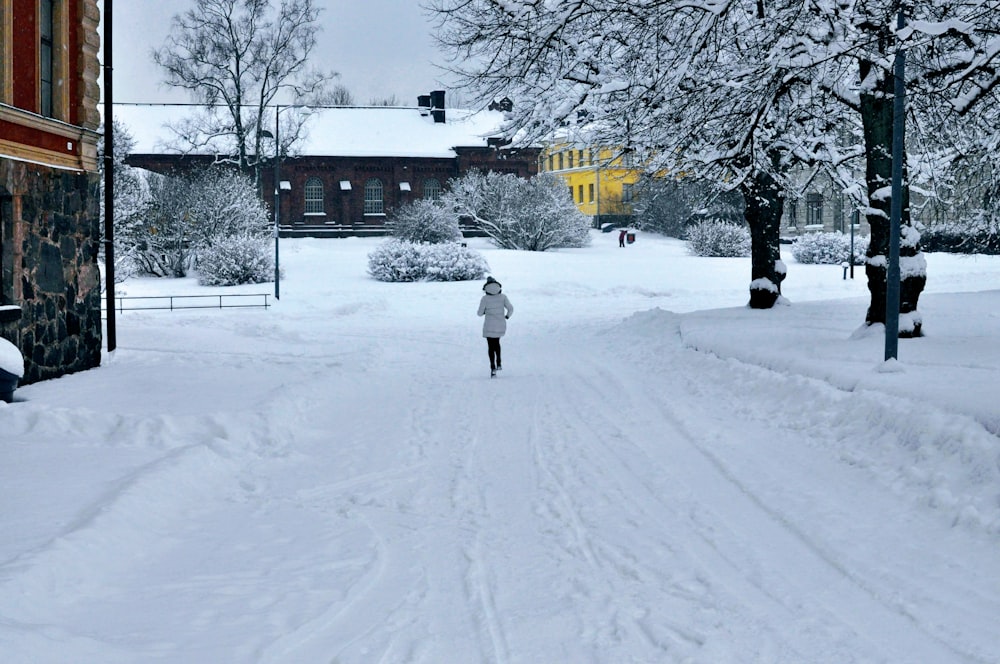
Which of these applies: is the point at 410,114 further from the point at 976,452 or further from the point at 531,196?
the point at 976,452

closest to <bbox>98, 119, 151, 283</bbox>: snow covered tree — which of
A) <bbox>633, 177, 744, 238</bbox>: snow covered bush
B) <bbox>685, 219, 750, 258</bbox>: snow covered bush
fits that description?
<bbox>685, 219, 750, 258</bbox>: snow covered bush

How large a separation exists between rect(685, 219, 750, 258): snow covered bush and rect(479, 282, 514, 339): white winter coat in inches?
1462

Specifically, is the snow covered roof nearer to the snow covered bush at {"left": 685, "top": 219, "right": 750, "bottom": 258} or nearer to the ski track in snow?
the snow covered bush at {"left": 685, "top": 219, "right": 750, "bottom": 258}

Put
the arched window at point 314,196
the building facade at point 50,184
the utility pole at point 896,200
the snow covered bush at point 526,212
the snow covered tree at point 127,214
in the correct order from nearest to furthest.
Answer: the utility pole at point 896,200 < the building facade at point 50,184 < the snow covered tree at point 127,214 < the snow covered bush at point 526,212 < the arched window at point 314,196

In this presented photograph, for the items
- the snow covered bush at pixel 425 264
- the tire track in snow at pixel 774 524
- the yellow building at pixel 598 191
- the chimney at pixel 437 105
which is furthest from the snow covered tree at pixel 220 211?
the tire track in snow at pixel 774 524

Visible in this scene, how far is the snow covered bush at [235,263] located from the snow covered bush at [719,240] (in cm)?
2375

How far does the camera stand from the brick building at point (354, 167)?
63594 mm

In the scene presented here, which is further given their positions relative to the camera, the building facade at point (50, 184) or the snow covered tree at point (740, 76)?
the building facade at point (50, 184)

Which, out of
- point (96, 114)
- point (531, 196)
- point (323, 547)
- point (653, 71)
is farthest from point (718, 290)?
point (323, 547)

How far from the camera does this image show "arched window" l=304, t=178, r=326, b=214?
Answer: 6438cm

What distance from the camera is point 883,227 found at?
49.1 ft

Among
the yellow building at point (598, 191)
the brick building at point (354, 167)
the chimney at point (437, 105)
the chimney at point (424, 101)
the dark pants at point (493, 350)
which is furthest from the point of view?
the yellow building at point (598, 191)

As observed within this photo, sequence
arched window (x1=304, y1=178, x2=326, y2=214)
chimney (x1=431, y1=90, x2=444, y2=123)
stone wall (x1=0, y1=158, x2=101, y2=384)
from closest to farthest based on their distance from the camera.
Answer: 1. stone wall (x1=0, y1=158, x2=101, y2=384)
2. arched window (x1=304, y1=178, x2=326, y2=214)
3. chimney (x1=431, y1=90, x2=444, y2=123)

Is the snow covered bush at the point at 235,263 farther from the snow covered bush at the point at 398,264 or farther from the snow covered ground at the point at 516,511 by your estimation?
the snow covered ground at the point at 516,511
